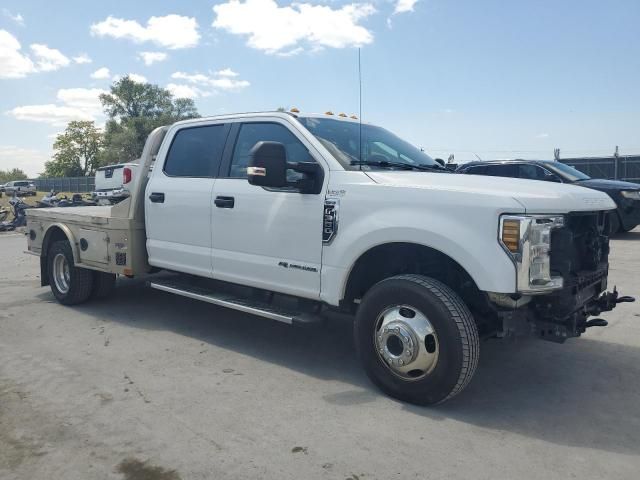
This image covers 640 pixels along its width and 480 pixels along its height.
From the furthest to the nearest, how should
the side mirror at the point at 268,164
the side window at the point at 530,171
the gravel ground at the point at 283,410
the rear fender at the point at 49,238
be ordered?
the side window at the point at 530,171 < the rear fender at the point at 49,238 < the side mirror at the point at 268,164 < the gravel ground at the point at 283,410

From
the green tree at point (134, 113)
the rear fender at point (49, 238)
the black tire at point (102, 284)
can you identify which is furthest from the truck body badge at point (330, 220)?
the green tree at point (134, 113)

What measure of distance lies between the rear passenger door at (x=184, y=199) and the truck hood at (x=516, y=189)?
174 cm

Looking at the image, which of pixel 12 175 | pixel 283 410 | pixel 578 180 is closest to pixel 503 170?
pixel 578 180

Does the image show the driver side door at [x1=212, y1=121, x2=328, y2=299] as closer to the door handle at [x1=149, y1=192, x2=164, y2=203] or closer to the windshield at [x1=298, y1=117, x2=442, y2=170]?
the windshield at [x1=298, y1=117, x2=442, y2=170]

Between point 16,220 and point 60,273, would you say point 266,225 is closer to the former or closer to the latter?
point 60,273

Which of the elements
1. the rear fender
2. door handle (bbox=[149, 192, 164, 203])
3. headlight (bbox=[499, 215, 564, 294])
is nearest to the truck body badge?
headlight (bbox=[499, 215, 564, 294])

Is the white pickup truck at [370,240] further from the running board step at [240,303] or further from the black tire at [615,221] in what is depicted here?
the black tire at [615,221]

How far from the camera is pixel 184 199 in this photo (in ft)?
16.9

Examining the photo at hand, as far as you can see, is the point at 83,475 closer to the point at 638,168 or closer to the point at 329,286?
the point at 329,286

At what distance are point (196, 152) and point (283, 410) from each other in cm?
275

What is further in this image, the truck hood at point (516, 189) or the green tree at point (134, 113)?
the green tree at point (134, 113)

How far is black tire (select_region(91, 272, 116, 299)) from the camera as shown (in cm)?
637

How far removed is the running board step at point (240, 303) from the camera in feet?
13.7

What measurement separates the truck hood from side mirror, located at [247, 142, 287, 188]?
0.63 meters
